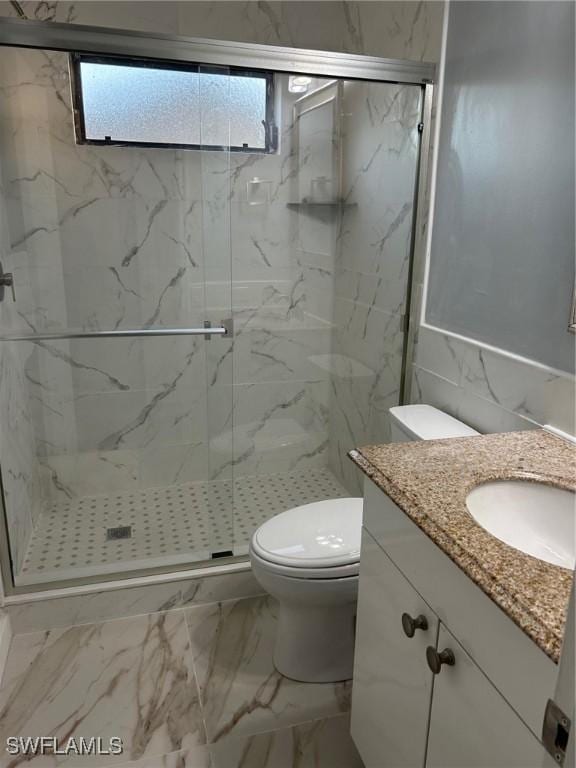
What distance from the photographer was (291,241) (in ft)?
9.10

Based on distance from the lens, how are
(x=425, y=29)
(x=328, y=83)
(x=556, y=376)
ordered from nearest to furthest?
(x=556, y=376)
(x=425, y=29)
(x=328, y=83)

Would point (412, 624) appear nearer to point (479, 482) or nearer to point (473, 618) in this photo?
point (473, 618)

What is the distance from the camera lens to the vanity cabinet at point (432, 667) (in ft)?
2.63

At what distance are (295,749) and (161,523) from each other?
3.91 feet

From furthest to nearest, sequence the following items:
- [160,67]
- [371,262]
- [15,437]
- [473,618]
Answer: [371,262] < [15,437] < [160,67] < [473,618]

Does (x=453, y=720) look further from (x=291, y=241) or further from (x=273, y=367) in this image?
(x=291, y=241)

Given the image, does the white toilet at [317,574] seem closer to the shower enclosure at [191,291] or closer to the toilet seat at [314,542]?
the toilet seat at [314,542]

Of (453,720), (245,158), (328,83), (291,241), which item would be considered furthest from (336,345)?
(453,720)

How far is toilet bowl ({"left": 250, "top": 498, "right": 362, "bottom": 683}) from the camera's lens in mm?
1640

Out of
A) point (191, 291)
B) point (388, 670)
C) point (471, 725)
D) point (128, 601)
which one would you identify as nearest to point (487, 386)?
point (388, 670)

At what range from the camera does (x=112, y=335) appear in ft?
8.33

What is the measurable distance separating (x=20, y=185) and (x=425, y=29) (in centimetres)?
170

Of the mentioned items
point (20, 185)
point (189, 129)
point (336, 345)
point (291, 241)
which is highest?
point (189, 129)

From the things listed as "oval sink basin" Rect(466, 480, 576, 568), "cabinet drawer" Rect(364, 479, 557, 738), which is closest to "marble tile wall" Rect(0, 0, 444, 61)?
"oval sink basin" Rect(466, 480, 576, 568)
